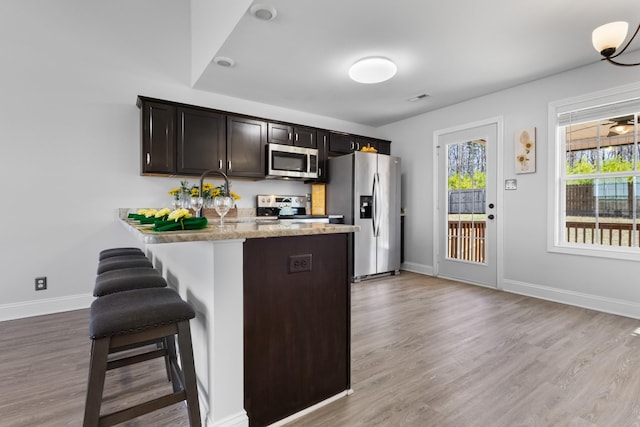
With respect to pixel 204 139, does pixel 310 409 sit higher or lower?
lower

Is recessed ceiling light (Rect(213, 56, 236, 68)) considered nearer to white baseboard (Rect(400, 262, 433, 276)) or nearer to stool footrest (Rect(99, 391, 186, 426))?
stool footrest (Rect(99, 391, 186, 426))

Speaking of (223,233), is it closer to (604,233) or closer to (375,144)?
(604,233)

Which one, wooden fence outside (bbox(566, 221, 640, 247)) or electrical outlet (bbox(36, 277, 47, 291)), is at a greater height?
wooden fence outside (bbox(566, 221, 640, 247))

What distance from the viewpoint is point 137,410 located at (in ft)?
4.13

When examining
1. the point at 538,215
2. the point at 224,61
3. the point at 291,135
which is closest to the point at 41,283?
the point at 224,61

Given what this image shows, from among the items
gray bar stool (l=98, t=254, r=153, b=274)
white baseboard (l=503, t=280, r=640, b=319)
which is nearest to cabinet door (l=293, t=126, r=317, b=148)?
gray bar stool (l=98, t=254, r=153, b=274)

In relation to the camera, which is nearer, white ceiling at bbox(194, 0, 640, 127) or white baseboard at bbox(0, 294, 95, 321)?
white ceiling at bbox(194, 0, 640, 127)

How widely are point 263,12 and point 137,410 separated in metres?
2.61

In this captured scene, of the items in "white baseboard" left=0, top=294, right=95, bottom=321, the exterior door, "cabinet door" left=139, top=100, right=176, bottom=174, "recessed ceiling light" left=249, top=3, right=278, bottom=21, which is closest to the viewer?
"recessed ceiling light" left=249, top=3, right=278, bottom=21

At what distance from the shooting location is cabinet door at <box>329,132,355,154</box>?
488cm

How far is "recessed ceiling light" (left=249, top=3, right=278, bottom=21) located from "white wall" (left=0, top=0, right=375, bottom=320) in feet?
6.04

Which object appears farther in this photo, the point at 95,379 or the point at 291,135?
the point at 291,135

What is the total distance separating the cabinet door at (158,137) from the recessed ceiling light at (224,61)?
2.51 feet

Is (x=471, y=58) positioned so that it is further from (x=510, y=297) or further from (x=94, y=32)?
(x=94, y=32)
